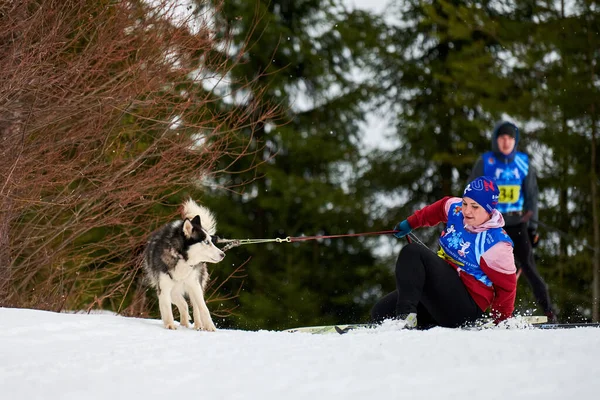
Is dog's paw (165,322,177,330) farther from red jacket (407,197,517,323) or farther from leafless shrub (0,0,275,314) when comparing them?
red jacket (407,197,517,323)

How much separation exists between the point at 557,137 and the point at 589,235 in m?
1.72

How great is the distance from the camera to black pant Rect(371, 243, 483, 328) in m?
4.86

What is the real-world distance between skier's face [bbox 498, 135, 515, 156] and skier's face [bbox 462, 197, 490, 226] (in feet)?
9.21

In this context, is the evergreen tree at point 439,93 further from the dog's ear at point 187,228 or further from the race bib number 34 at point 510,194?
the dog's ear at point 187,228

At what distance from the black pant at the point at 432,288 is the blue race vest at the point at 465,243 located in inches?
4.1

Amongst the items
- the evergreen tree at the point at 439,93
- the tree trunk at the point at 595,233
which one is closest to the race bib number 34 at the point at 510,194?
the tree trunk at the point at 595,233

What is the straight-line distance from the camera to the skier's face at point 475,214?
4.79 meters

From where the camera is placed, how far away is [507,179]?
24.5 ft

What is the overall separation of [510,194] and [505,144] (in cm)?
50

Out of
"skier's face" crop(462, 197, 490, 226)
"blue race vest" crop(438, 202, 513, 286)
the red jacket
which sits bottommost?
the red jacket

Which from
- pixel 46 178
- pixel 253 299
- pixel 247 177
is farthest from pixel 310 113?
pixel 46 178

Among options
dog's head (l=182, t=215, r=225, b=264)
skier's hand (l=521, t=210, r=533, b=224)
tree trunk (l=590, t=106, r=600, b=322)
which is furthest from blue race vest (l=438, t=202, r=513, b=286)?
tree trunk (l=590, t=106, r=600, b=322)

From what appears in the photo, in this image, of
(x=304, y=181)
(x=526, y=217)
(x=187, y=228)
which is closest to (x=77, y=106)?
(x=187, y=228)

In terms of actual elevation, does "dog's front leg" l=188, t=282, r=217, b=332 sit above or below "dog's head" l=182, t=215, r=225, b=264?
below
